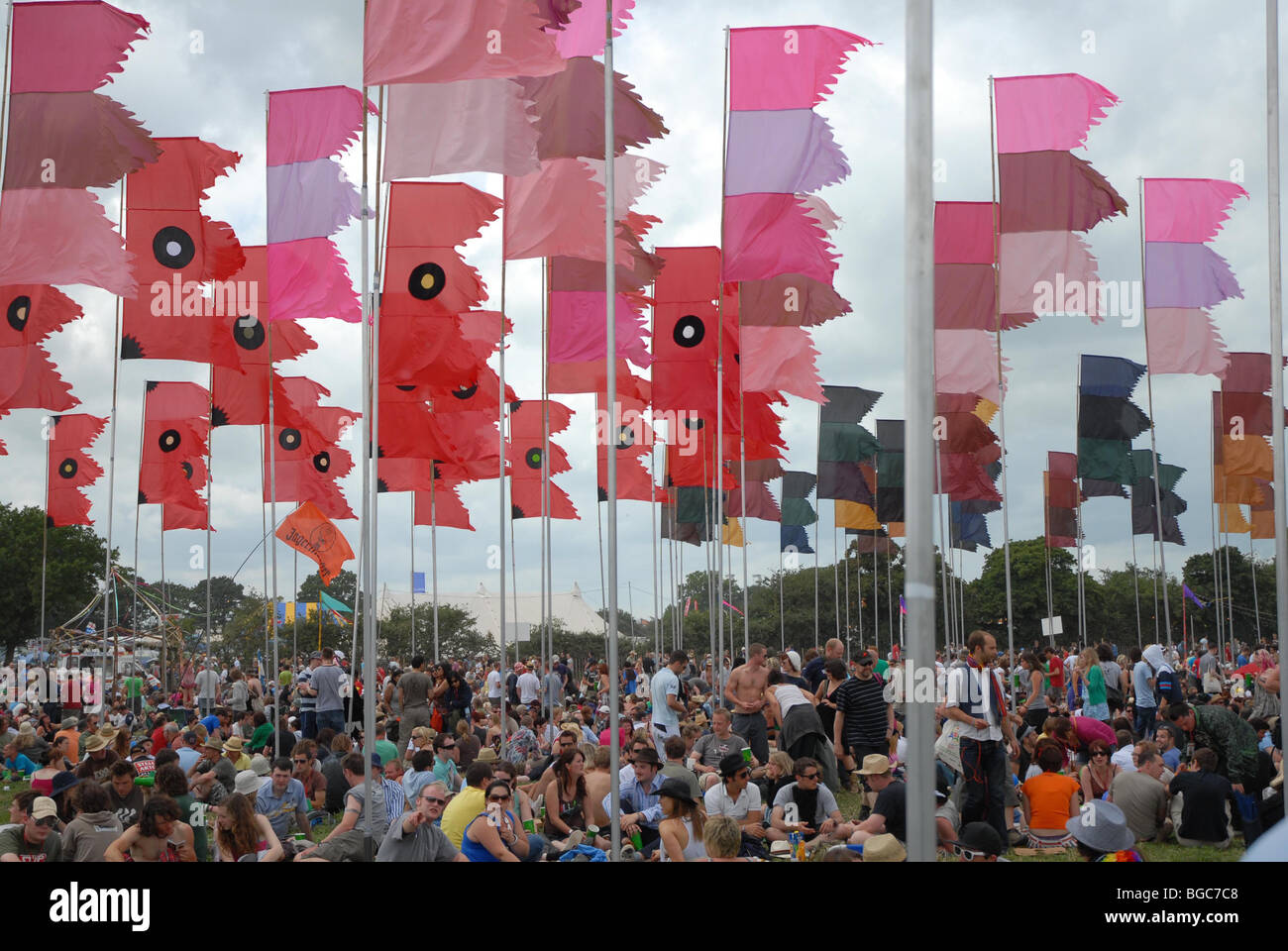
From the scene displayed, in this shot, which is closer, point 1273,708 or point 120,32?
point 120,32

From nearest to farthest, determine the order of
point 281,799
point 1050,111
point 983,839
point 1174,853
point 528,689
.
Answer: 1. point 983,839
2. point 1174,853
3. point 281,799
4. point 1050,111
5. point 528,689

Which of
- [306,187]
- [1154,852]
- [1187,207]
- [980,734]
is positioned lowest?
[1154,852]

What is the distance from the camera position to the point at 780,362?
17.1 meters

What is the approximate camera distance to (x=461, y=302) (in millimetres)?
16094

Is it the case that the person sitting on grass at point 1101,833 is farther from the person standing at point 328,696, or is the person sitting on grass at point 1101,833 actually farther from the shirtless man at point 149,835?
the person standing at point 328,696

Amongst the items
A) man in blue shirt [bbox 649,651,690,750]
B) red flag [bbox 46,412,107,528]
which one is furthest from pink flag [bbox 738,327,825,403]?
red flag [bbox 46,412,107,528]

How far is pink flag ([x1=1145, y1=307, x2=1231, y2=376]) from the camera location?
18.4 m

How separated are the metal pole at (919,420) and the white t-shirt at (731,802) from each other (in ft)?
19.6

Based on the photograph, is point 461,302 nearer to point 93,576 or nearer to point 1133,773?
point 1133,773

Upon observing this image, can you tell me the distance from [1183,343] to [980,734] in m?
9.83

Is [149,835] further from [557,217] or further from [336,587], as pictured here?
[336,587]

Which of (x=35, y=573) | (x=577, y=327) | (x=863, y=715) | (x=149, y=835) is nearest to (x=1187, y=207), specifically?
(x=577, y=327)
